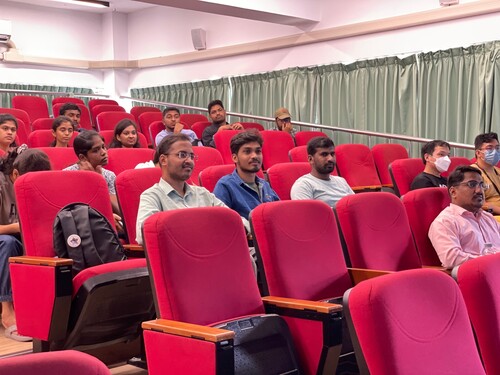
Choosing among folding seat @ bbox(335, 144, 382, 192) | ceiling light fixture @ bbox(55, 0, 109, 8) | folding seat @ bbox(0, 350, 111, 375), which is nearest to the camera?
folding seat @ bbox(0, 350, 111, 375)

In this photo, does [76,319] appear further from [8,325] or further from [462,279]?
[462,279]

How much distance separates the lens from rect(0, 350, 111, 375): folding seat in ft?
2.79

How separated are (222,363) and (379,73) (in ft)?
21.2

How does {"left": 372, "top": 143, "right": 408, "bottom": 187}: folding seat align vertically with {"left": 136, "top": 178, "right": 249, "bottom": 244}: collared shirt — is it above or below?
below

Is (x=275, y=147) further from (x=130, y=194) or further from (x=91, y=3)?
(x=91, y=3)

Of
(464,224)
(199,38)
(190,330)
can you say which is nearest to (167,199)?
(190,330)

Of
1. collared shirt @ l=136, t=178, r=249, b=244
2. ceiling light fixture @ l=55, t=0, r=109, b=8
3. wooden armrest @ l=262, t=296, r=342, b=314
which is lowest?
wooden armrest @ l=262, t=296, r=342, b=314

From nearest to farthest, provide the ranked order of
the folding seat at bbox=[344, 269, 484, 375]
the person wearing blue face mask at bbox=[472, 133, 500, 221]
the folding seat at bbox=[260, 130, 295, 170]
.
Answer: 1. the folding seat at bbox=[344, 269, 484, 375]
2. the person wearing blue face mask at bbox=[472, 133, 500, 221]
3. the folding seat at bbox=[260, 130, 295, 170]

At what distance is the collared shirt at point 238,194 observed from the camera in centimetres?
313

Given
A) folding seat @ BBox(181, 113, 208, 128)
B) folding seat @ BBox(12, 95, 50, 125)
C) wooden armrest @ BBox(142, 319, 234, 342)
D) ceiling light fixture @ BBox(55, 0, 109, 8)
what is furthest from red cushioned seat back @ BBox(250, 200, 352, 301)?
ceiling light fixture @ BBox(55, 0, 109, 8)

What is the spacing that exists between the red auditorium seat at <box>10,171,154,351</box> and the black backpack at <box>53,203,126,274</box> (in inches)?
3.5

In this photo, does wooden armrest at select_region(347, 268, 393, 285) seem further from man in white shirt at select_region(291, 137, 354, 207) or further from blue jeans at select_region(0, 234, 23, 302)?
blue jeans at select_region(0, 234, 23, 302)

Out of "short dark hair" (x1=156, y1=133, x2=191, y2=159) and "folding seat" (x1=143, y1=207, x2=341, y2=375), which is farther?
"short dark hair" (x1=156, y1=133, x2=191, y2=159)

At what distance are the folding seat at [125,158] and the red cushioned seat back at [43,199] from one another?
108 centimetres
